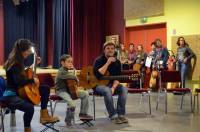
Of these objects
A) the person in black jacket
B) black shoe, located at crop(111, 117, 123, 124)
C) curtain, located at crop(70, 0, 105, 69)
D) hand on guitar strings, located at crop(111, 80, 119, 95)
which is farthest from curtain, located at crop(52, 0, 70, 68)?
black shoe, located at crop(111, 117, 123, 124)

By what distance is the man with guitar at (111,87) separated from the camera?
5496 mm

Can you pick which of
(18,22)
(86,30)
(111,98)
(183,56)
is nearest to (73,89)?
(111,98)

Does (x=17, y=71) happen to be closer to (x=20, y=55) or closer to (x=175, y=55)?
(x=20, y=55)

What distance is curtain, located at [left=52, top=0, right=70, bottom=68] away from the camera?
536 inches

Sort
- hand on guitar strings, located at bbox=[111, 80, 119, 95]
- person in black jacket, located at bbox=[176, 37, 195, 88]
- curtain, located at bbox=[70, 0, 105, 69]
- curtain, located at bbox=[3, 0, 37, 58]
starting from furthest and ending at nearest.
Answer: curtain, located at bbox=[3, 0, 37, 58] < curtain, located at bbox=[70, 0, 105, 69] < person in black jacket, located at bbox=[176, 37, 195, 88] < hand on guitar strings, located at bbox=[111, 80, 119, 95]

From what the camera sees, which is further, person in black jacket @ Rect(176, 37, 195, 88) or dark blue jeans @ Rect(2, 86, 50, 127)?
person in black jacket @ Rect(176, 37, 195, 88)

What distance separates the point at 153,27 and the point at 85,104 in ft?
22.4

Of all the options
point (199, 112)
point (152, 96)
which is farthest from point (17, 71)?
point (152, 96)

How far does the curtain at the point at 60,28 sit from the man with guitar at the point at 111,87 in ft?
26.4

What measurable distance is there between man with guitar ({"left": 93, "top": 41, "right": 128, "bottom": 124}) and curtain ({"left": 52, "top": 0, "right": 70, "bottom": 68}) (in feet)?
26.4

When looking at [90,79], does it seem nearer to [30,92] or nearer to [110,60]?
[110,60]

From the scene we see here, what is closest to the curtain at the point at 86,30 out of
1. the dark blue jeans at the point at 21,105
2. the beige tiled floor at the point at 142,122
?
the beige tiled floor at the point at 142,122

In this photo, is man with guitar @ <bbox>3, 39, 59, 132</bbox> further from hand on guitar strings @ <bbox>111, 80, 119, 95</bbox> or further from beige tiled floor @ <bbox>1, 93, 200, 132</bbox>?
hand on guitar strings @ <bbox>111, 80, 119, 95</bbox>

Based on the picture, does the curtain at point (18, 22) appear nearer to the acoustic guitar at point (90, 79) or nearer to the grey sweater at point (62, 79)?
the acoustic guitar at point (90, 79)
